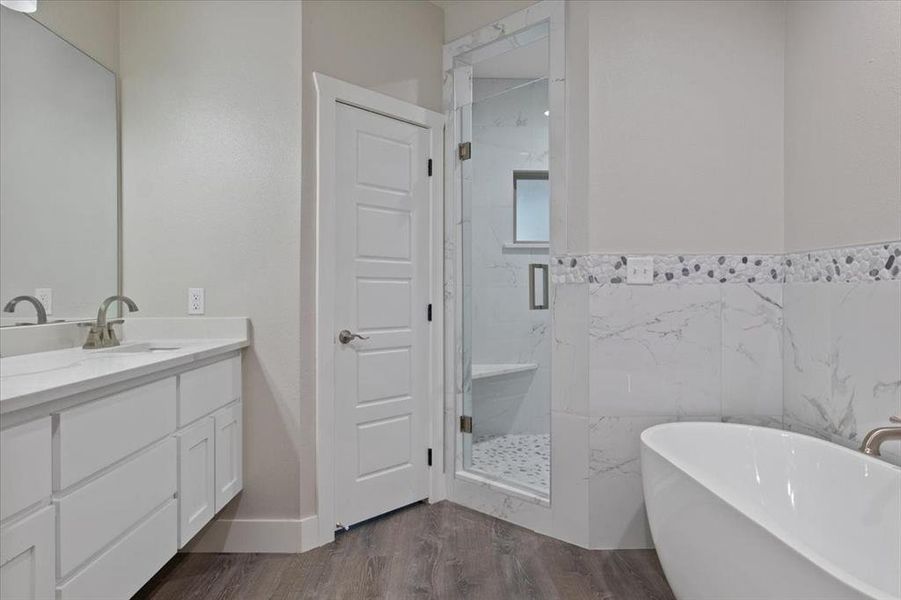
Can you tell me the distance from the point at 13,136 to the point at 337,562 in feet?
6.66

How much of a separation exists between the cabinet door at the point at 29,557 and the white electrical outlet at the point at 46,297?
109cm

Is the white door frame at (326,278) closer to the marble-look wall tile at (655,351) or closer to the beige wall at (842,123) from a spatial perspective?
the marble-look wall tile at (655,351)

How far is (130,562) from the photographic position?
1.56m

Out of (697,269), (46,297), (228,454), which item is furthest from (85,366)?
(697,269)

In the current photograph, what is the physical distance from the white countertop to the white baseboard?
2.60 ft

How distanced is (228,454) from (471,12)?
249cm

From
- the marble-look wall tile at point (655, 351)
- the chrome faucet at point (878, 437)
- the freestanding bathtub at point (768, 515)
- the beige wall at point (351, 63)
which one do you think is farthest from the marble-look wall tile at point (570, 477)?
the beige wall at point (351, 63)

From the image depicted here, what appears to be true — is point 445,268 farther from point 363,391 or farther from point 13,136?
point 13,136

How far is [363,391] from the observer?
2.65 metres

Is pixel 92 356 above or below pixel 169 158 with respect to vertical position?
below

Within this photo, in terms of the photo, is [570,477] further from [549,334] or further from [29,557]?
[29,557]

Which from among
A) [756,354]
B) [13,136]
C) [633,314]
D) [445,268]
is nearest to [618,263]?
[633,314]

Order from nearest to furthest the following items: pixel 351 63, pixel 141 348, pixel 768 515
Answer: pixel 768 515 → pixel 141 348 → pixel 351 63

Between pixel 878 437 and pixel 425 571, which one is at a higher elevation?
pixel 878 437
